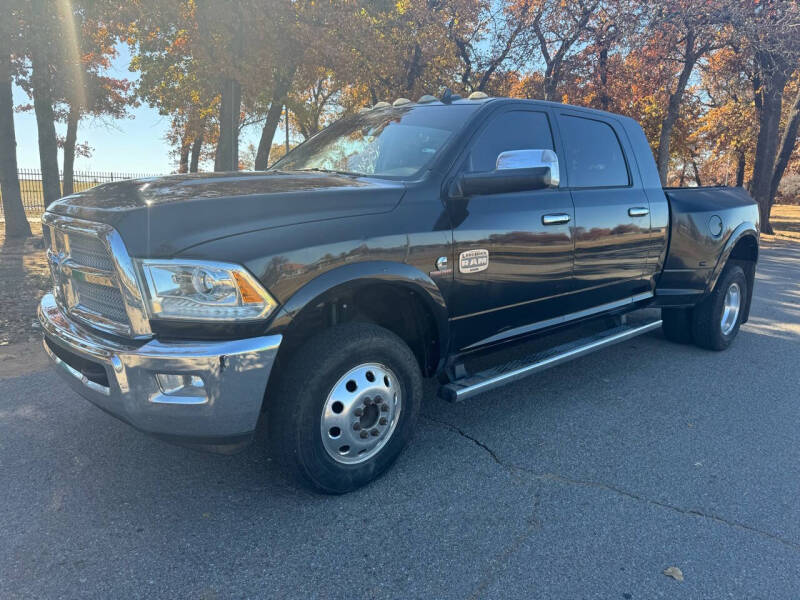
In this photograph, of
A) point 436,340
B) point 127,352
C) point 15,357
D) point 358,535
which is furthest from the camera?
Answer: point 15,357

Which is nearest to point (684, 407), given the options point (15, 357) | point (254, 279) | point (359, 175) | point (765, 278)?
point (359, 175)

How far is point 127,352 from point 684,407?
366 cm

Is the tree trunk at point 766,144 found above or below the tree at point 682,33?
below

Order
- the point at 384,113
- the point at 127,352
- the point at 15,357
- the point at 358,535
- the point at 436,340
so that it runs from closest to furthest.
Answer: the point at 127,352 → the point at 358,535 → the point at 436,340 → the point at 384,113 → the point at 15,357

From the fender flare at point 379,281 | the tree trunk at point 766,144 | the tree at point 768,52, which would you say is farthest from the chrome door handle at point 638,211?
the tree trunk at point 766,144

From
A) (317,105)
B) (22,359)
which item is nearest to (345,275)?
(22,359)

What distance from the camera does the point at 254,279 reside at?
2.34 metres

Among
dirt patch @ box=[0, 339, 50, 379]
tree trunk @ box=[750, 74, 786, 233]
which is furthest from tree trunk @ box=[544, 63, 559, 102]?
dirt patch @ box=[0, 339, 50, 379]

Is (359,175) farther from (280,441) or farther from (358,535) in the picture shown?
(358,535)

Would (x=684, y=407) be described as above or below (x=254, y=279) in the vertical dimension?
below

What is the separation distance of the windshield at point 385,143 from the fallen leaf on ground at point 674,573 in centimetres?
222

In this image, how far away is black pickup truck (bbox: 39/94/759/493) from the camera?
231 centimetres

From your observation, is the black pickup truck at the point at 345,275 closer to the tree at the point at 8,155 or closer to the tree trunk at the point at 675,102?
the tree at the point at 8,155

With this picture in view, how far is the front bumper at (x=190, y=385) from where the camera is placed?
2266mm
